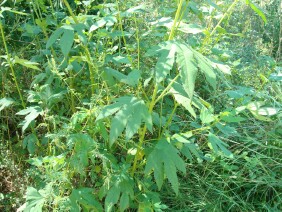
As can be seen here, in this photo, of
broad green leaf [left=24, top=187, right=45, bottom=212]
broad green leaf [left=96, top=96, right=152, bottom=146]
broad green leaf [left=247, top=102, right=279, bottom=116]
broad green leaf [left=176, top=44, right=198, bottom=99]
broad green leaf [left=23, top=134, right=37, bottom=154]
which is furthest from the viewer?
broad green leaf [left=23, top=134, right=37, bottom=154]

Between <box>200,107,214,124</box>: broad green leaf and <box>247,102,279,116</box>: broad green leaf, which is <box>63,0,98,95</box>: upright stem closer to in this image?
<box>200,107,214,124</box>: broad green leaf

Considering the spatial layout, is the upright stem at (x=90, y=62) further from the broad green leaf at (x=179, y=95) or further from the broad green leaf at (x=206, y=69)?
the broad green leaf at (x=206, y=69)

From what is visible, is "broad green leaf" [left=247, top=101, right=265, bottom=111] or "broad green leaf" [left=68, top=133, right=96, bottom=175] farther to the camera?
"broad green leaf" [left=247, top=101, right=265, bottom=111]

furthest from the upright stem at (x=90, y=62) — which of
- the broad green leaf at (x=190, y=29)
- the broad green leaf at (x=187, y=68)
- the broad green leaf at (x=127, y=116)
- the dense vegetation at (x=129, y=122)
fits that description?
the broad green leaf at (x=187, y=68)

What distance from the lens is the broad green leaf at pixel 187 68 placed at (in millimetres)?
1411

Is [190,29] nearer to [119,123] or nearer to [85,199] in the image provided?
[119,123]

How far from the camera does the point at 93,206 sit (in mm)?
1872

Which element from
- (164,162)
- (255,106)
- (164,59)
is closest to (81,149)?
(164,162)

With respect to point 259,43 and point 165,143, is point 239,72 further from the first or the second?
point 165,143

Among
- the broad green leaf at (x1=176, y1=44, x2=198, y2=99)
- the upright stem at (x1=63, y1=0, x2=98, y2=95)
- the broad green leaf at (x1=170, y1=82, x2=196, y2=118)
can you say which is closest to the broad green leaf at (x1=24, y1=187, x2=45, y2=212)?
the upright stem at (x1=63, y1=0, x2=98, y2=95)

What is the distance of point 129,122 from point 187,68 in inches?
12.5

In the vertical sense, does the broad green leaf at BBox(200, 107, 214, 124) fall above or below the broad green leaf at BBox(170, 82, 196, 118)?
below

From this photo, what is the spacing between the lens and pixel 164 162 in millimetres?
1748

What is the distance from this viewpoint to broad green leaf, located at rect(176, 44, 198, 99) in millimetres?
1411
